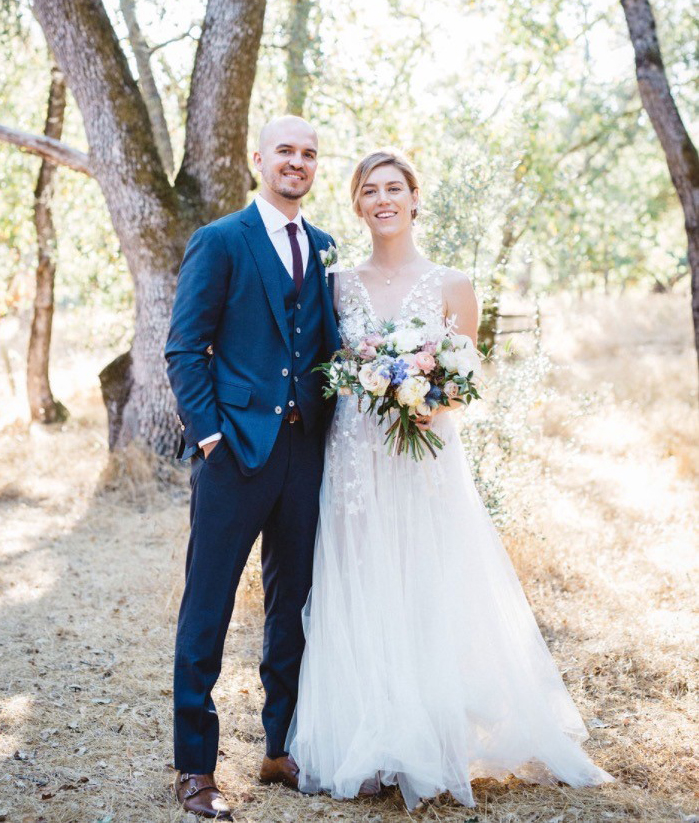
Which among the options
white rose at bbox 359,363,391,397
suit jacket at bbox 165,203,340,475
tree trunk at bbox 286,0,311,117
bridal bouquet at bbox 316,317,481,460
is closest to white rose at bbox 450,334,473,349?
bridal bouquet at bbox 316,317,481,460

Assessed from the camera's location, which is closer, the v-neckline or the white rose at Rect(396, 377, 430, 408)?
the white rose at Rect(396, 377, 430, 408)

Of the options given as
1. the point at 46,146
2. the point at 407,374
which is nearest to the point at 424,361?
the point at 407,374

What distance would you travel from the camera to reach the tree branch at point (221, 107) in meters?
6.97

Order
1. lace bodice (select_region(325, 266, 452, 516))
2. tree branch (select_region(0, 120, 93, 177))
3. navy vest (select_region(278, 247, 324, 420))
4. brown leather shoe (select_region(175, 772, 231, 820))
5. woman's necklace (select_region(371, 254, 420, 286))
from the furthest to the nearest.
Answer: tree branch (select_region(0, 120, 93, 177)), woman's necklace (select_region(371, 254, 420, 286)), lace bodice (select_region(325, 266, 452, 516)), navy vest (select_region(278, 247, 324, 420)), brown leather shoe (select_region(175, 772, 231, 820))

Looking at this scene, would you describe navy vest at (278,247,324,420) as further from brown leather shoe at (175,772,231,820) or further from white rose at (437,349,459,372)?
brown leather shoe at (175,772,231,820)

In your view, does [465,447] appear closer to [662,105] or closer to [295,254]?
[295,254]

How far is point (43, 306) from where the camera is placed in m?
10.7

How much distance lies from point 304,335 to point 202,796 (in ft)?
5.56

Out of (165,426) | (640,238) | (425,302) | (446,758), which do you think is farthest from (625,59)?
(446,758)

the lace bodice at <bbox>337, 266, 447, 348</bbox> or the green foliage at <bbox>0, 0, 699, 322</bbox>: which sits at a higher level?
the green foliage at <bbox>0, 0, 699, 322</bbox>

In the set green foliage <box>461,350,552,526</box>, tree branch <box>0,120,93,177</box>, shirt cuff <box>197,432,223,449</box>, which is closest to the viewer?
shirt cuff <box>197,432,223,449</box>

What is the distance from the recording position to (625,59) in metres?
15.5

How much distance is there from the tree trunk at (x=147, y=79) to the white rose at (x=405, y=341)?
664 cm

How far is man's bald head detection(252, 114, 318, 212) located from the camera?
10.2ft
